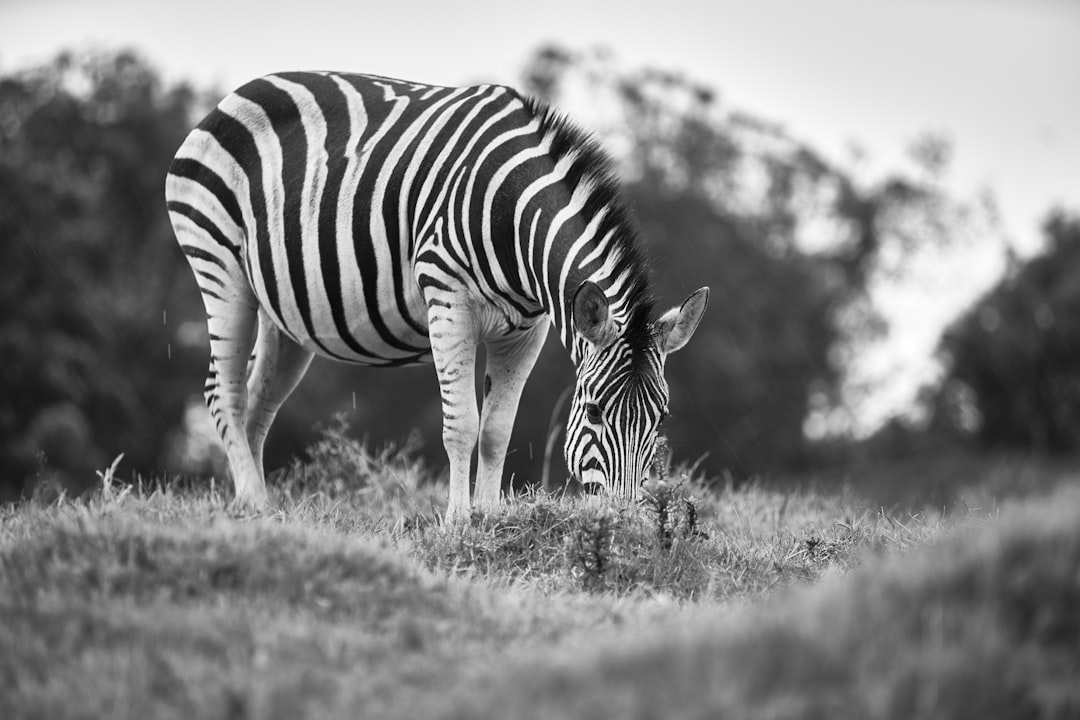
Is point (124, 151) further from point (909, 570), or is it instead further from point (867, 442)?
point (909, 570)

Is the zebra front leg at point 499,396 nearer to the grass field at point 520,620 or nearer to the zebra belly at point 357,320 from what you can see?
the zebra belly at point 357,320

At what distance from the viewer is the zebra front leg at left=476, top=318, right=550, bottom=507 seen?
27.8 feet

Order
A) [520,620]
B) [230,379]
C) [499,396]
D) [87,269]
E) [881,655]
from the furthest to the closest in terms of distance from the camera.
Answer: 1. [87,269]
2. [230,379]
3. [499,396]
4. [520,620]
5. [881,655]

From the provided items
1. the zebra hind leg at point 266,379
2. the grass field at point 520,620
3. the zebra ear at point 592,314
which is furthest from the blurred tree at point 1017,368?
the grass field at point 520,620

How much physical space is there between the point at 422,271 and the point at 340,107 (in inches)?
70.4

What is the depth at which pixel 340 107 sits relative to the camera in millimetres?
8898

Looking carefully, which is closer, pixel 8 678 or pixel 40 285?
pixel 8 678

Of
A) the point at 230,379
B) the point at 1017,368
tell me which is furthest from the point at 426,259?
the point at 1017,368

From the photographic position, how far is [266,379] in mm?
9516

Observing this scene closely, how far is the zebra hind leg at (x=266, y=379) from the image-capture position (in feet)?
31.2

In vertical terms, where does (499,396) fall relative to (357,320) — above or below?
below

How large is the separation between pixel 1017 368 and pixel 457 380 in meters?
30.6

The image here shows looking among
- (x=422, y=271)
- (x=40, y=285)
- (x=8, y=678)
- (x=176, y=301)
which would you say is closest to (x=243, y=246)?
(x=422, y=271)

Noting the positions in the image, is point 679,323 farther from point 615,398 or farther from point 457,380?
point 457,380
